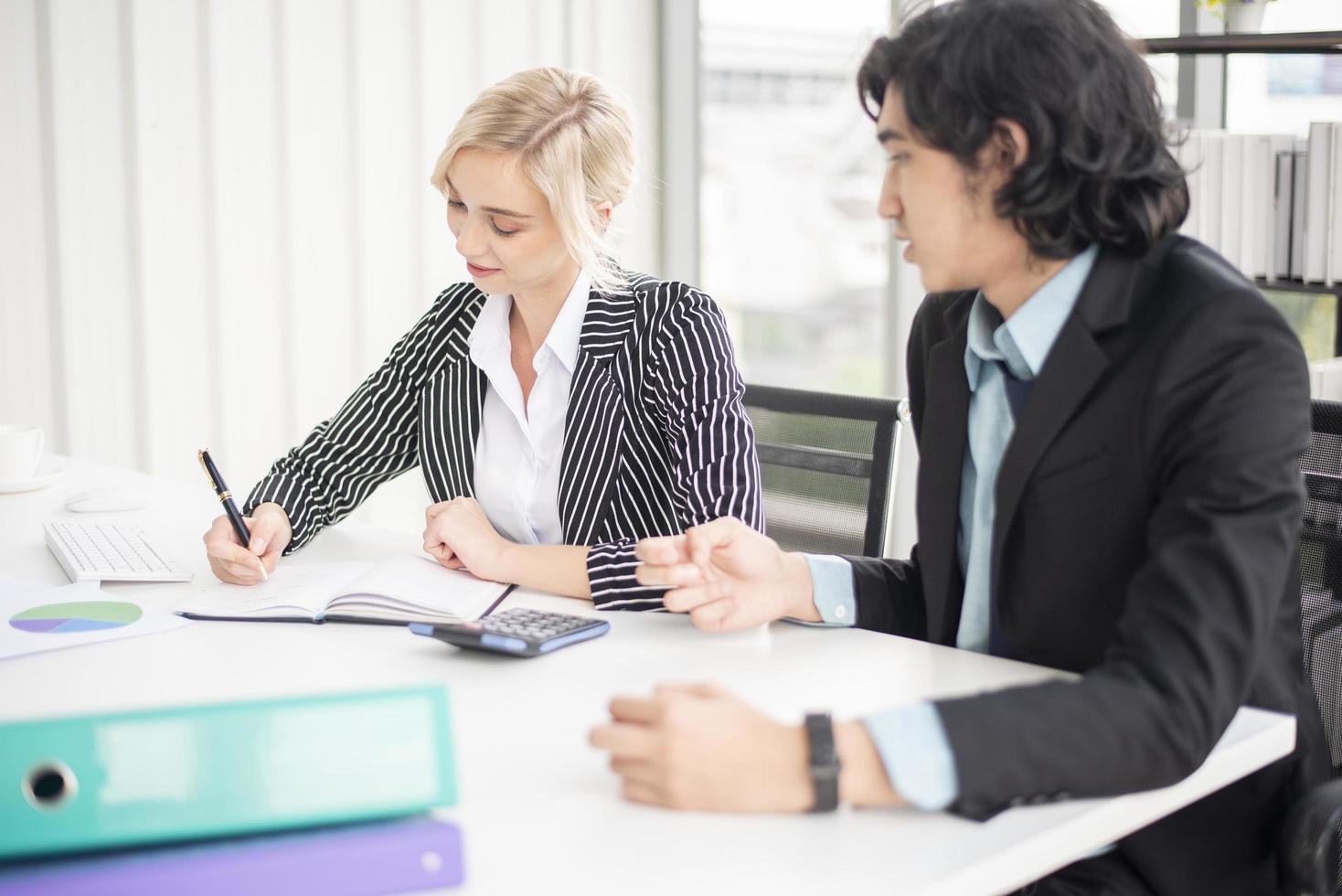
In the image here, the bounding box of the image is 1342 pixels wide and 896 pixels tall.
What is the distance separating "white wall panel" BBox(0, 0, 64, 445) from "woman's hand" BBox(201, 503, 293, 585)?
4.44ft

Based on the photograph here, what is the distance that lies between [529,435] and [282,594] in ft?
1.55

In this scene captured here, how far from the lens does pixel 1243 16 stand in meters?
2.20

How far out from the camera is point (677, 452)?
5.61 ft

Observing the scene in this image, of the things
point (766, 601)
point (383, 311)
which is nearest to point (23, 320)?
point (383, 311)

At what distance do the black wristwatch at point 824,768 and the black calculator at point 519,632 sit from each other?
1.31 feet

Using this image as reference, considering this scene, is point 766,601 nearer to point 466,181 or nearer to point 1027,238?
point 1027,238

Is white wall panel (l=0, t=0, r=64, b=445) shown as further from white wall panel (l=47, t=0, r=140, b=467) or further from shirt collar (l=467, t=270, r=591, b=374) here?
shirt collar (l=467, t=270, r=591, b=374)

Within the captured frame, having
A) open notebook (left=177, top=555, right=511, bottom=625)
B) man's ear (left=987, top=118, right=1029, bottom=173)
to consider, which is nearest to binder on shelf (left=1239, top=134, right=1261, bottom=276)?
man's ear (left=987, top=118, right=1029, bottom=173)

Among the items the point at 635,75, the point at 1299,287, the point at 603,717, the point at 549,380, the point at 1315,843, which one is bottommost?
the point at 1315,843

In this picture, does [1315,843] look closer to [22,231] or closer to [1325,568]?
[1325,568]

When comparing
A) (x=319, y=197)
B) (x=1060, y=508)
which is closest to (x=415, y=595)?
(x=1060, y=508)

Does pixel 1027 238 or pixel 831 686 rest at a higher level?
pixel 1027 238

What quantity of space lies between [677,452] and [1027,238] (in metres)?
0.63

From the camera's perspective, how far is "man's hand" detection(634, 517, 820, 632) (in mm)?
1257
